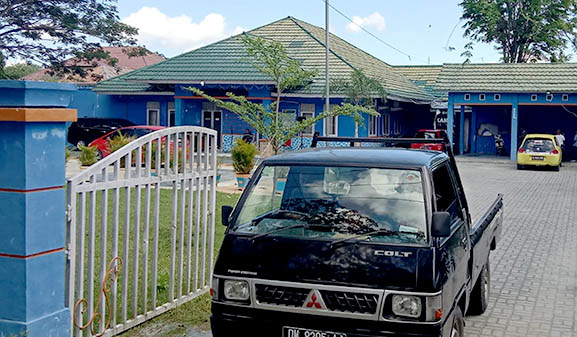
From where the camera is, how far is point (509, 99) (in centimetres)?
3484

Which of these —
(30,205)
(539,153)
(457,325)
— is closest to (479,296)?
(457,325)

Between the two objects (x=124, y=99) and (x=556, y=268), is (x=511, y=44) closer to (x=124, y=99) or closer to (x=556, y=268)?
(x=124, y=99)

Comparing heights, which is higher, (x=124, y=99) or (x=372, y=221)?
(x=124, y=99)

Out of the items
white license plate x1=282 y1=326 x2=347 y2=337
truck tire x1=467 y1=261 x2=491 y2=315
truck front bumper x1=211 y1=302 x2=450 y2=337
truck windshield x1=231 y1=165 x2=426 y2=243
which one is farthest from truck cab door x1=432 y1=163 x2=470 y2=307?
truck tire x1=467 y1=261 x2=491 y2=315

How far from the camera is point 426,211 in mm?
4918

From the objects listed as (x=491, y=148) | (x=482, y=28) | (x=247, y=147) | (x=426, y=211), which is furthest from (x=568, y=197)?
(x=482, y=28)

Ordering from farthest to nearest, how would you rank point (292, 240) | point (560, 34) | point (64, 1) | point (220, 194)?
point (560, 34) < point (64, 1) < point (220, 194) < point (292, 240)

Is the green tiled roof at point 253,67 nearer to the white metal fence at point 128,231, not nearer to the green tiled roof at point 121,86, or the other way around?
the green tiled roof at point 121,86

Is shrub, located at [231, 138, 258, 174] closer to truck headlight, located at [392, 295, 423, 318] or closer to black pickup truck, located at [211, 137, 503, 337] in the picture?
black pickup truck, located at [211, 137, 503, 337]

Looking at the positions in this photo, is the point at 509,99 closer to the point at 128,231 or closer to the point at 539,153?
the point at 539,153

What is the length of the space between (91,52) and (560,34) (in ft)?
113

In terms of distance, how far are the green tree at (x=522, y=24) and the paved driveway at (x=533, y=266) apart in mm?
31850

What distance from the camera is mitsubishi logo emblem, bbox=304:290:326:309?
461 cm

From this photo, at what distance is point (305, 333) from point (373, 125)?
1301 inches
